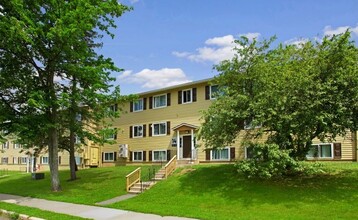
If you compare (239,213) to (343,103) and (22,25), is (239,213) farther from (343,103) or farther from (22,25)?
(22,25)

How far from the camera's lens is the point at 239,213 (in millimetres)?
13289

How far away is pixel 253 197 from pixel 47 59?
13.7 m

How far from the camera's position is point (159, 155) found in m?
32.4

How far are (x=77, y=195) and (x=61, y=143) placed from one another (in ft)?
31.2

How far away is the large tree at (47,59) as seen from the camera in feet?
62.8

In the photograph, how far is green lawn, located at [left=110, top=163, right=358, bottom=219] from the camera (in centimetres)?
1301

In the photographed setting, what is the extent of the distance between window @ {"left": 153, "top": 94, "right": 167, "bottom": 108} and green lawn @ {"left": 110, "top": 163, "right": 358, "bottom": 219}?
42.3 feet

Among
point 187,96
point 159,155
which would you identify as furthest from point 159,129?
point 187,96

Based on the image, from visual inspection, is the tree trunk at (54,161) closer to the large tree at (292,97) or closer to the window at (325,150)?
the large tree at (292,97)

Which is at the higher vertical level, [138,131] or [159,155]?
[138,131]

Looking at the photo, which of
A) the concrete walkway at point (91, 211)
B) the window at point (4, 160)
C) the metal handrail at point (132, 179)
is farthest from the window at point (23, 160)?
the concrete walkway at point (91, 211)

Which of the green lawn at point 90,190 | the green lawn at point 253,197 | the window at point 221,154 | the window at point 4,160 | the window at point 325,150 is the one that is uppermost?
the window at point 325,150

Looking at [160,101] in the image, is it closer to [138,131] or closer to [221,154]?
[138,131]

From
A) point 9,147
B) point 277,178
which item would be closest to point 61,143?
point 277,178
